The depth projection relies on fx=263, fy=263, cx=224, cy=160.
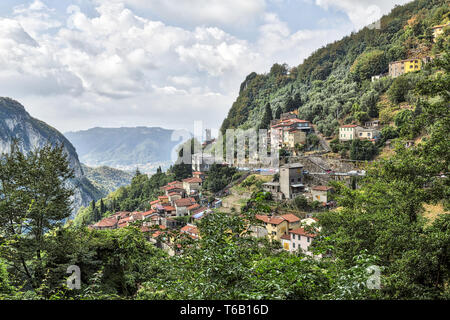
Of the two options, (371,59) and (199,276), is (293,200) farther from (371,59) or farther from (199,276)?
(371,59)

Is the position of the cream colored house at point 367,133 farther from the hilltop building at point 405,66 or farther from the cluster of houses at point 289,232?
the cluster of houses at point 289,232

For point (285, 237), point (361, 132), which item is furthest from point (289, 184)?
point (361, 132)

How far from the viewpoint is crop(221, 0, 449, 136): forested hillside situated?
42.0 meters

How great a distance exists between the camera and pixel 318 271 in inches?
134

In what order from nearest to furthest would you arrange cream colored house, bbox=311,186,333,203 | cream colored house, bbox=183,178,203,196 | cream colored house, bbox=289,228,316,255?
cream colored house, bbox=289,228,316,255 < cream colored house, bbox=311,186,333,203 < cream colored house, bbox=183,178,203,196

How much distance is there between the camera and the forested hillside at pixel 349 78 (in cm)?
4197

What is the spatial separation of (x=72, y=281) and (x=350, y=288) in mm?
6942

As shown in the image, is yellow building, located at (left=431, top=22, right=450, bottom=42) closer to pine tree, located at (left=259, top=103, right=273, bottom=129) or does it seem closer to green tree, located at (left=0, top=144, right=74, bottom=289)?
pine tree, located at (left=259, top=103, right=273, bottom=129)

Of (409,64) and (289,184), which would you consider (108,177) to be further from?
(409,64)

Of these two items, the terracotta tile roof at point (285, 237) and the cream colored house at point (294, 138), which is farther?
the cream colored house at point (294, 138)

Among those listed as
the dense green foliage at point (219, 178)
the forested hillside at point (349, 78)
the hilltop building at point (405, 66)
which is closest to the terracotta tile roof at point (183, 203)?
the dense green foliage at point (219, 178)

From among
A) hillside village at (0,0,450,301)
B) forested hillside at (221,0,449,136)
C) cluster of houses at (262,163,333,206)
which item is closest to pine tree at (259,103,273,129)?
forested hillside at (221,0,449,136)

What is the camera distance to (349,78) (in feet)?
166

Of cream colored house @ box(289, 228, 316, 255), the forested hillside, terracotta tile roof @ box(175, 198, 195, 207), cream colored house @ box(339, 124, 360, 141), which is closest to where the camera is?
cream colored house @ box(289, 228, 316, 255)
